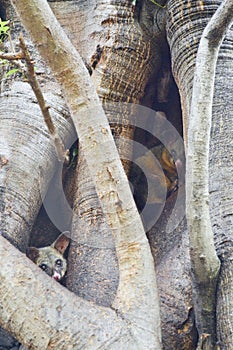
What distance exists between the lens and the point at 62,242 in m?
2.11

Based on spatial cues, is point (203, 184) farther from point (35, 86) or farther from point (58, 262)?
point (58, 262)

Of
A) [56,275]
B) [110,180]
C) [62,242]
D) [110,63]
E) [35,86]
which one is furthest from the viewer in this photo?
[110,63]

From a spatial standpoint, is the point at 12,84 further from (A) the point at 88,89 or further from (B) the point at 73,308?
(B) the point at 73,308

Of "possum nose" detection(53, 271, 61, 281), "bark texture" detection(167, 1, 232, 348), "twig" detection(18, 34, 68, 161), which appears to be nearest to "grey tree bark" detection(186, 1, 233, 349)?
"bark texture" detection(167, 1, 232, 348)

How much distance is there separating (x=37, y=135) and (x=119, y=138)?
29 cm

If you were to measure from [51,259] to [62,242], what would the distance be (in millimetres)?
101

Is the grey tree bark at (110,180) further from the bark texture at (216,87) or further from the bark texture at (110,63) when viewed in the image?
the bark texture at (110,63)

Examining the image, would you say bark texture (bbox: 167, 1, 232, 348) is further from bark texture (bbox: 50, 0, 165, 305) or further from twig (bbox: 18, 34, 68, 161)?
twig (bbox: 18, 34, 68, 161)

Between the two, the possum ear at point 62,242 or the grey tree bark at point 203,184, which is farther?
the possum ear at point 62,242

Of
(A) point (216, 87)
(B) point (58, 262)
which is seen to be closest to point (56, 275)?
(B) point (58, 262)

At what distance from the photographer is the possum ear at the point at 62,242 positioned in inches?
82.7

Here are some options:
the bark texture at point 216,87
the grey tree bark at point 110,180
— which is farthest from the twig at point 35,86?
the bark texture at point 216,87

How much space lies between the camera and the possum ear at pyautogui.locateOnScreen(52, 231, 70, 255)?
82.7 inches

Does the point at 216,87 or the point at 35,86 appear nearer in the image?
the point at 35,86
